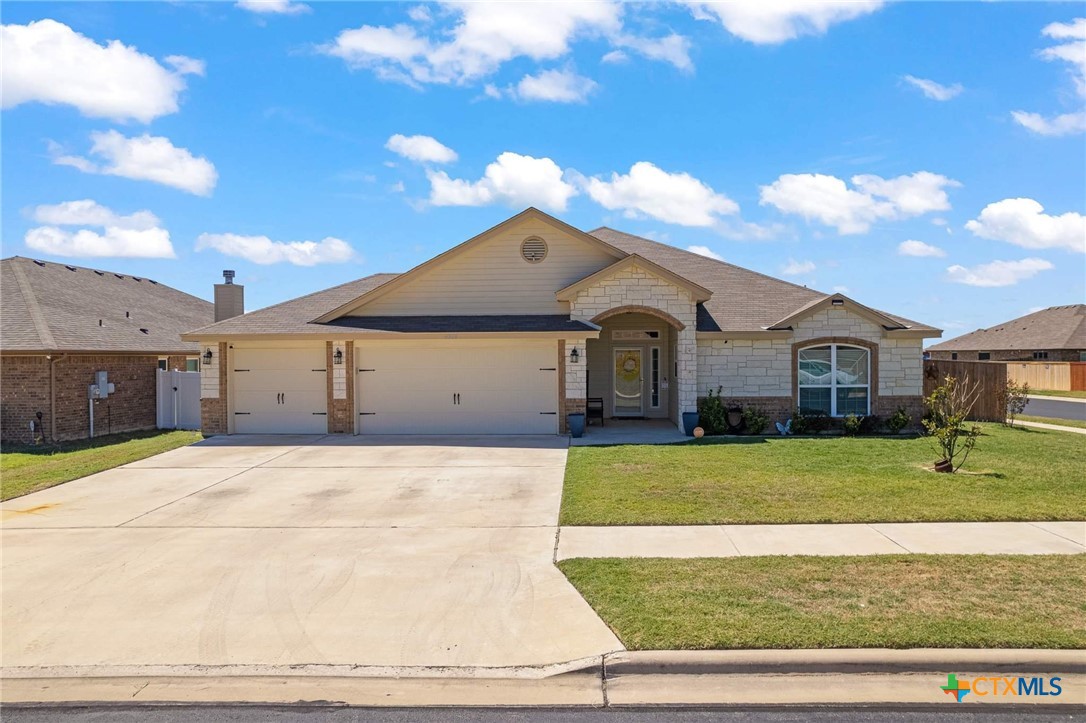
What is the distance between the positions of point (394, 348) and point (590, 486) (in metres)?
8.60

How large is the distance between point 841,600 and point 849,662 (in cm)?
112

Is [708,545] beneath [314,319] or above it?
beneath

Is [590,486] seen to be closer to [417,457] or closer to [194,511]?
[417,457]

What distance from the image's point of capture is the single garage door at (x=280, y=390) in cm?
1822

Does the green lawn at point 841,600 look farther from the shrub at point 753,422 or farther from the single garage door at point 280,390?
the single garage door at point 280,390

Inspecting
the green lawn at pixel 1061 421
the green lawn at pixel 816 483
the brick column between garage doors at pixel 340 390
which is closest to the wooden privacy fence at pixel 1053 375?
the green lawn at pixel 1061 421

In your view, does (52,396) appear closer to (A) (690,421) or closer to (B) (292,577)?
(B) (292,577)

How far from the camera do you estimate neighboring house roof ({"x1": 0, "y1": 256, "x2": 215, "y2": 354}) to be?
60.0ft

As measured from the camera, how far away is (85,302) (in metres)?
21.9

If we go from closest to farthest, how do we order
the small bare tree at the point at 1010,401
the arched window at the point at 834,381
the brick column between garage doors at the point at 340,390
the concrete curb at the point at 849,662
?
the concrete curb at the point at 849,662, the brick column between garage doors at the point at 340,390, the arched window at the point at 834,381, the small bare tree at the point at 1010,401

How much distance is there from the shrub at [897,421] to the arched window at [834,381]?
1.99 feet

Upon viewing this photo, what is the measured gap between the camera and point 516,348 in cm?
1784

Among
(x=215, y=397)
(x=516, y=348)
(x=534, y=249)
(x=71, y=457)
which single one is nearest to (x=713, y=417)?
(x=516, y=348)

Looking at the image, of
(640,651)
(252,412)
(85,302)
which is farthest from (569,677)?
(85,302)
